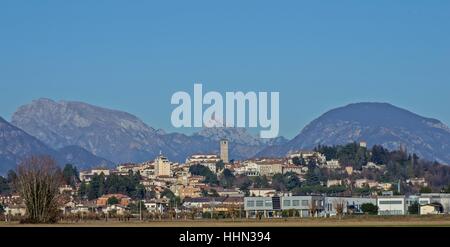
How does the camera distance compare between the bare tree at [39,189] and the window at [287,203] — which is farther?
the window at [287,203]

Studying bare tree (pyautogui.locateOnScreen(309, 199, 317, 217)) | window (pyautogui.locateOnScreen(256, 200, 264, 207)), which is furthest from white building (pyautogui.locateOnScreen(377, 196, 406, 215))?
window (pyautogui.locateOnScreen(256, 200, 264, 207))

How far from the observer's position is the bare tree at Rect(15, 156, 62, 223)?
260ft

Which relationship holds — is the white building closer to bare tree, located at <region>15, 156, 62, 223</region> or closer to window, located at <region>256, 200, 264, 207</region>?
window, located at <region>256, 200, 264, 207</region>

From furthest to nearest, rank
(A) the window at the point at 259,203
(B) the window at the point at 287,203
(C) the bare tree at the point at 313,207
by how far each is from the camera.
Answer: (A) the window at the point at 259,203, (B) the window at the point at 287,203, (C) the bare tree at the point at 313,207

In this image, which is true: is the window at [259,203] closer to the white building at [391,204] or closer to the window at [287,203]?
the window at [287,203]

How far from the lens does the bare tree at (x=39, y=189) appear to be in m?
79.4

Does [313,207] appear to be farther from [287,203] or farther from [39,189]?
[39,189]

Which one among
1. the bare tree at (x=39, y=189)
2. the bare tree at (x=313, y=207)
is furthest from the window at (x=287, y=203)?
the bare tree at (x=39, y=189)

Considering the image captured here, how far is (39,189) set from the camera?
267ft

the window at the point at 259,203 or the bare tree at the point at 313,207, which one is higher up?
the window at the point at 259,203

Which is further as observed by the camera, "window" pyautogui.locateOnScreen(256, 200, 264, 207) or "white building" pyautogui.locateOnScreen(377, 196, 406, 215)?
"window" pyautogui.locateOnScreen(256, 200, 264, 207)

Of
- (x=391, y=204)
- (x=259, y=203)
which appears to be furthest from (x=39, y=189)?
(x=259, y=203)
